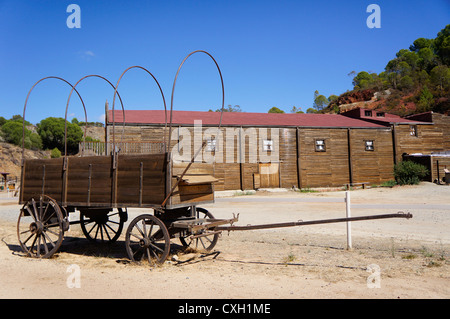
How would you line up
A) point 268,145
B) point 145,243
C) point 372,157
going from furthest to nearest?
point 372,157 < point 268,145 < point 145,243

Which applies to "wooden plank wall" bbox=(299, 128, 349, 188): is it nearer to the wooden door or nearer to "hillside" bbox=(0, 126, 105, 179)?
the wooden door

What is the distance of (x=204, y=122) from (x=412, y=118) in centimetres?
2366

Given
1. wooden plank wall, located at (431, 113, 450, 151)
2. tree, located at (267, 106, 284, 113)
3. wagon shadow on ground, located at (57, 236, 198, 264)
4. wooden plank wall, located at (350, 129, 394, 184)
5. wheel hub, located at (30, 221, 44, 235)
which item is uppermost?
tree, located at (267, 106, 284, 113)

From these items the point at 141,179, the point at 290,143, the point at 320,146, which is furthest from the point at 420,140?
the point at 141,179

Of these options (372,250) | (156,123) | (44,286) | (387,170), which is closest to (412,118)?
(387,170)

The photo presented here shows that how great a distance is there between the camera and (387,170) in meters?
29.3

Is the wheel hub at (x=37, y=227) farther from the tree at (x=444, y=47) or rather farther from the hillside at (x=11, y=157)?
the tree at (x=444, y=47)

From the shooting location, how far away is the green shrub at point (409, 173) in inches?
1055

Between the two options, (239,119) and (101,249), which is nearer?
(101,249)

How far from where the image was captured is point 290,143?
27.4m

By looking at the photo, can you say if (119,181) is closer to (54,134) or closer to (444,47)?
(54,134)

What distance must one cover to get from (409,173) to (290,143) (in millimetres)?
10559

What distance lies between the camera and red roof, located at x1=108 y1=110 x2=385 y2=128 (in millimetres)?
25625

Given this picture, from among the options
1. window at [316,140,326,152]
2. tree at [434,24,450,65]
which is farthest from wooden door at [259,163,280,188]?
tree at [434,24,450,65]
